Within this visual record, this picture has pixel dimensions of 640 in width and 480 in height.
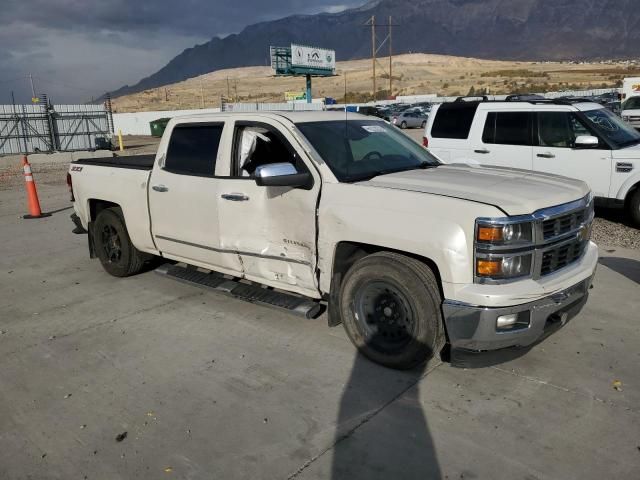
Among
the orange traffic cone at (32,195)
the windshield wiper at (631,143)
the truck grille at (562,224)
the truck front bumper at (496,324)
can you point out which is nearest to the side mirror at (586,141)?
the windshield wiper at (631,143)

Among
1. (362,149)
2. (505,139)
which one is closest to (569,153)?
(505,139)

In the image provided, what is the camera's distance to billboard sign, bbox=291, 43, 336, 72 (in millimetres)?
57906

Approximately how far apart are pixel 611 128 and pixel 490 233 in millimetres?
6165

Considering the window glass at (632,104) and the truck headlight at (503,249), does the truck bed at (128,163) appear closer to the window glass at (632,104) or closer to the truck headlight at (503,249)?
the truck headlight at (503,249)

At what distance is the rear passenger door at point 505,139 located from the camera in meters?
Answer: 8.78

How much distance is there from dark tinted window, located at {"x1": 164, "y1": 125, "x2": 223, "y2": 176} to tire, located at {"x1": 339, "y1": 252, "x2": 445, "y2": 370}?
6.08 feet

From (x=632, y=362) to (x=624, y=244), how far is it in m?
3.91

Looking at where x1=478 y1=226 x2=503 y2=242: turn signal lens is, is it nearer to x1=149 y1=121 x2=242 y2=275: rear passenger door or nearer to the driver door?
the driver door

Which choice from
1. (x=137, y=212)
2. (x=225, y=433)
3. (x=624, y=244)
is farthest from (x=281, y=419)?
(x=624, y=244)

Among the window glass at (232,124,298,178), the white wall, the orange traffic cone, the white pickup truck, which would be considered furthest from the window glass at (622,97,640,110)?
the white wall

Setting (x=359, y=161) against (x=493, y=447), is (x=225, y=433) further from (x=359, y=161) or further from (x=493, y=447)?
(x=359, y=161)

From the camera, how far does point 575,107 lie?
330 inches

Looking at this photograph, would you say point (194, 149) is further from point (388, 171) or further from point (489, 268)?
point (489, 268)

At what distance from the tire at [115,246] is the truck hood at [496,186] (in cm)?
332
